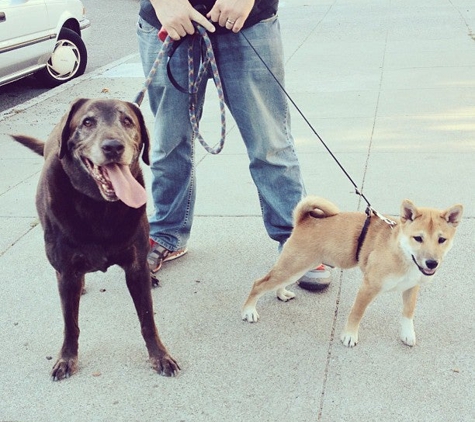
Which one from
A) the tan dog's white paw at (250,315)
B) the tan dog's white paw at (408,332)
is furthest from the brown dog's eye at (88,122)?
the tan dog's white paw at (408,332)

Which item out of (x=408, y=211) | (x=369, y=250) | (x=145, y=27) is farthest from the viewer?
(x=145, y=27)

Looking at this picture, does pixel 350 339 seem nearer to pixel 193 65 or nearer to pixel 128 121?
pixel 128 121

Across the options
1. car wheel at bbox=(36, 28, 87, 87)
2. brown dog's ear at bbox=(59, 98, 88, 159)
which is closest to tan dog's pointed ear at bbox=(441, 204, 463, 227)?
brown dog's ear at bbox=(59, 98, 88, 159)

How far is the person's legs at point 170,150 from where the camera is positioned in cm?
372

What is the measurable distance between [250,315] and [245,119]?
1052mm

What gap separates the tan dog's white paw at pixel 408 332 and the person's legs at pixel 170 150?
1.49 metres

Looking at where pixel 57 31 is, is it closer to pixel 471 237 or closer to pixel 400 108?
pixel 400 108

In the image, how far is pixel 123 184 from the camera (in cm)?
281

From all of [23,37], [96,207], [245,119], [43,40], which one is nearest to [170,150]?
[245,119]

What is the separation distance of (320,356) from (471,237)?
1.60 meters

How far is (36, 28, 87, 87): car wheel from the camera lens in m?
9.70

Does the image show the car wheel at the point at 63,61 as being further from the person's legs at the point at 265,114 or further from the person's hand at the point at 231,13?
the person's hand at the point at 231,13

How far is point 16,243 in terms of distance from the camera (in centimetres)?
462

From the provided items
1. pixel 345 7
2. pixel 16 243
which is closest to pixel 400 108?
pixel 16 243
